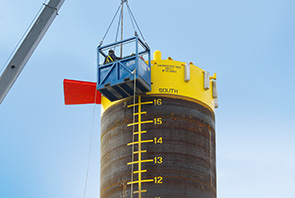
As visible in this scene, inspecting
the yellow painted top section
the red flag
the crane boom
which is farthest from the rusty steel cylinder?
the crane boom

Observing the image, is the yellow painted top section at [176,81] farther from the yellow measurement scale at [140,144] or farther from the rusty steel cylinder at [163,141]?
the yellow measurement scale at [140,144]

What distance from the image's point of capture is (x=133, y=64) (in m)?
39.5

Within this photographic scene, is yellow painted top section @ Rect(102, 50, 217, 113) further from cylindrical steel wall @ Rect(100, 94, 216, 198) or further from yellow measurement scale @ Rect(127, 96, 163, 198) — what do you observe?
yellow measurement scale @ Rect(127, 96, 163, 198)

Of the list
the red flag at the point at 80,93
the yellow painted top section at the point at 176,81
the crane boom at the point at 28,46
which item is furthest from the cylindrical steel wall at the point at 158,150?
the crane boom at the point at 28,46

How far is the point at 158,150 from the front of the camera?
128ft

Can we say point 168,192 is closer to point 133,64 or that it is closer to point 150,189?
point 150,189

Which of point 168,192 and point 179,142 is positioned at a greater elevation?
point 179,142

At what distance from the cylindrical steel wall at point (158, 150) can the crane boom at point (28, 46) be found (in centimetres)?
701

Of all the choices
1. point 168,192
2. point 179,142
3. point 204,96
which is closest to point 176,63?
point 204,96

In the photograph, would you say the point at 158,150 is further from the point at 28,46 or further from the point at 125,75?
the point at 28,46

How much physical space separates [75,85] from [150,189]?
9.56 m

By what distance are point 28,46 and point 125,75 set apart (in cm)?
622

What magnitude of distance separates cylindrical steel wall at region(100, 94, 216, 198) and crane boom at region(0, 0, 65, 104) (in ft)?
23.0

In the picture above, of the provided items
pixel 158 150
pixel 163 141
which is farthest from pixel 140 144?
pixel 163 141
